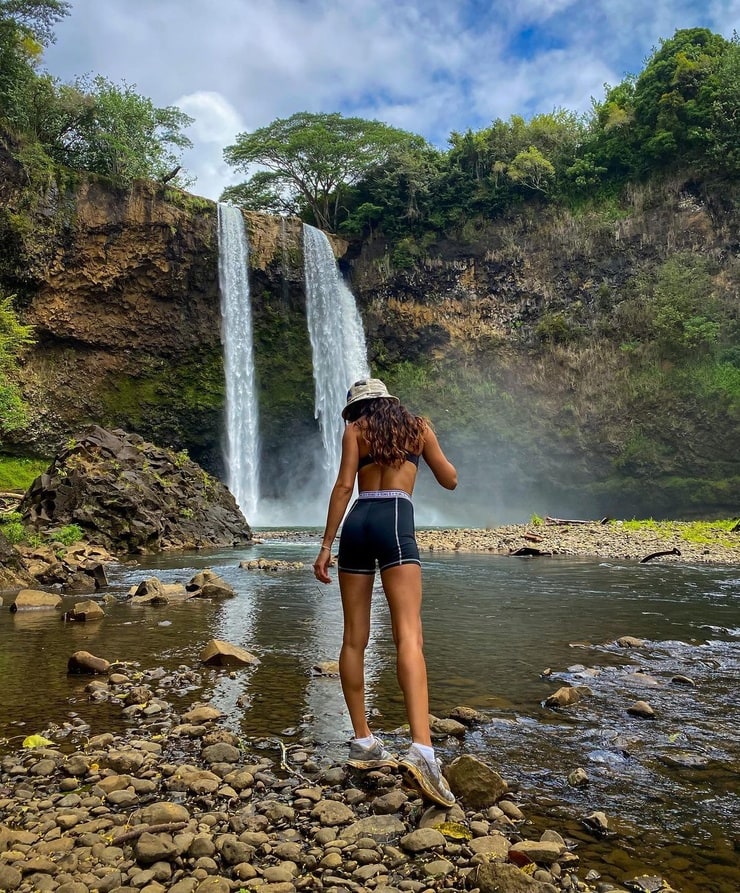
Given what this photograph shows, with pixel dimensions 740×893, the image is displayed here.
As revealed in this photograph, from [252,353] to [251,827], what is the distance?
28.0m

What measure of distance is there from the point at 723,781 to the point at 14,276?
27.7 metres

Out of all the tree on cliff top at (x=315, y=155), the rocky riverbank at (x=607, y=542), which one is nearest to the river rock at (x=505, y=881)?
the rocky riverbank at (x=607, y=542)

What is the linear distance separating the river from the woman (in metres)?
0.41

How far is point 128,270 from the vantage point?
87.6 feet

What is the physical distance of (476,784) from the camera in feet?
8.07

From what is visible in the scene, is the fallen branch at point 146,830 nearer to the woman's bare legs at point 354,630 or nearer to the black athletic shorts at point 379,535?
the woman's bare legs at point 354,630

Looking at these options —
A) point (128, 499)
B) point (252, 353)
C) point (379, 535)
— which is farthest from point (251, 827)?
Answer: point (252, 353)

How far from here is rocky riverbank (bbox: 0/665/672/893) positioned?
193 centimetres

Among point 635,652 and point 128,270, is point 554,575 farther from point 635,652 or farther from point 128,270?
point 128,270

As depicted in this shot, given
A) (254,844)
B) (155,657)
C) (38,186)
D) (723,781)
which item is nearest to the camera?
(254,844)

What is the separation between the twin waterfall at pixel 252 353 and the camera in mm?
28281

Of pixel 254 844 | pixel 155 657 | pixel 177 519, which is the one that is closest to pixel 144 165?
pixel 177 519

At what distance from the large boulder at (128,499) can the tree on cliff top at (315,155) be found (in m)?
22.2

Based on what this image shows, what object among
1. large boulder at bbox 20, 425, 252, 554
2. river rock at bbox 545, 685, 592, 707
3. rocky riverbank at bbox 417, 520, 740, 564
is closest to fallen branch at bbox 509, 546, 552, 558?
rocky riverbank at bbox 417, 520, 740, 564
